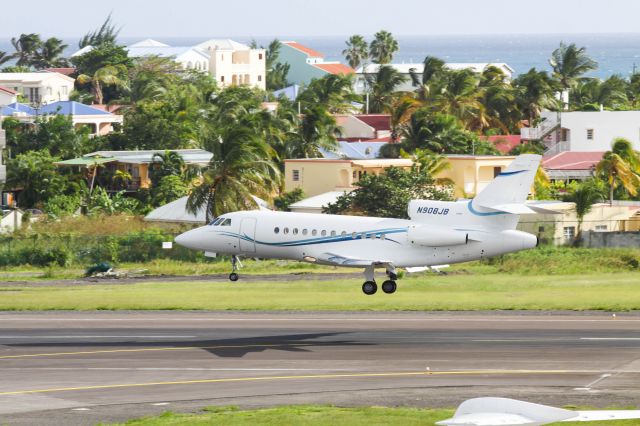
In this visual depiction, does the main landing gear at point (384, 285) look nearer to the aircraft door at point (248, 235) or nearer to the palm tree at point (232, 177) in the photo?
the aircraft door at point (248, 235)

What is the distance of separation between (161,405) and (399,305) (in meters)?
26.5

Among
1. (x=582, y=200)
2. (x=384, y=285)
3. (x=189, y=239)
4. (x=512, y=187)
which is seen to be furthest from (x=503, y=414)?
(x=582, y=200)

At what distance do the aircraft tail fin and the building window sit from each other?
38528 mm

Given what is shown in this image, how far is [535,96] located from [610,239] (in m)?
82.1

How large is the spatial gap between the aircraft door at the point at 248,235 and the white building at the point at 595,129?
8578 cm

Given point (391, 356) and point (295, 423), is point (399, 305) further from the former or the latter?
point (295, 423)

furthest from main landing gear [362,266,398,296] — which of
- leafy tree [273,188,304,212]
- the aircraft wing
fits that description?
leafy tree [273,188,304,212]

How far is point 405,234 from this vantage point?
194 feet

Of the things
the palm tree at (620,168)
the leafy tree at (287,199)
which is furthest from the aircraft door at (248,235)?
the palm tree at (620,168)

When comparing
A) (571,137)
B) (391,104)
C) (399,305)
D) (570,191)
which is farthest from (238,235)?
(391,104)

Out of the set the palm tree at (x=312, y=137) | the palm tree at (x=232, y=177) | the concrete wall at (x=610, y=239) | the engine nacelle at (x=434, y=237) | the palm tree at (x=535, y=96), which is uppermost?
the palm tree at (x=535, y=96)

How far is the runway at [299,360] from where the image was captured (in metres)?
43.5

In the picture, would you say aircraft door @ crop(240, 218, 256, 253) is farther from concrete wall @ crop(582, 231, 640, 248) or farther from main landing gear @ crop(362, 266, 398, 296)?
concrete wall @ crop(582, 231, 640, 248)

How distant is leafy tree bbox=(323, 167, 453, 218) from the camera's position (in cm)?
9875
